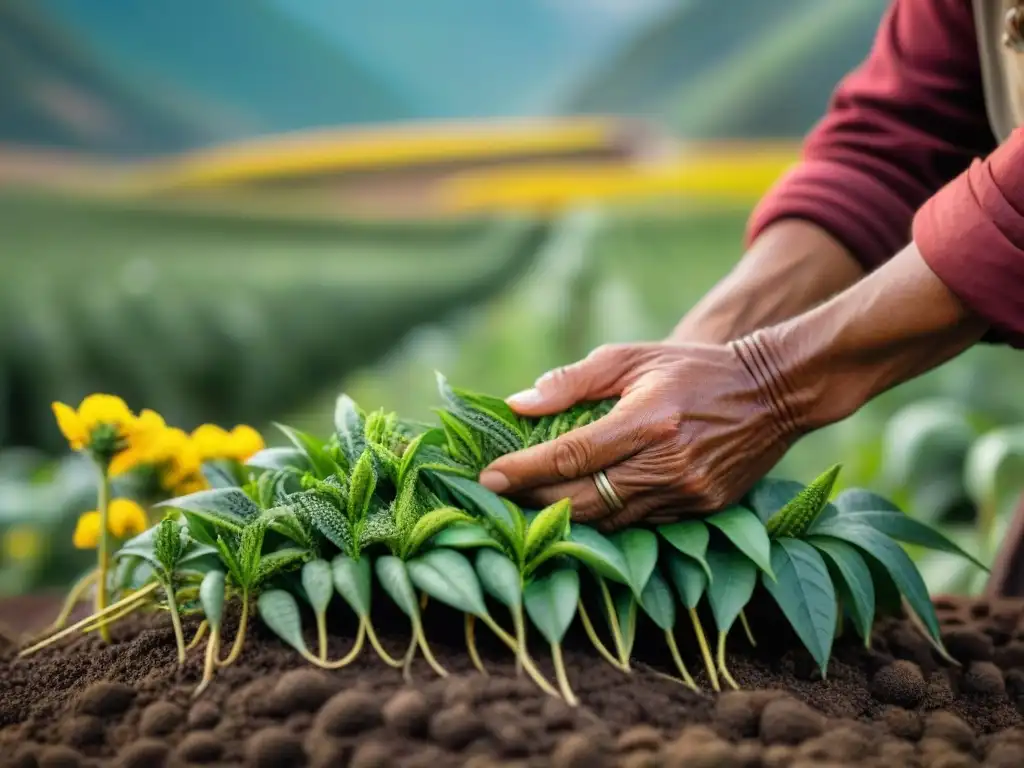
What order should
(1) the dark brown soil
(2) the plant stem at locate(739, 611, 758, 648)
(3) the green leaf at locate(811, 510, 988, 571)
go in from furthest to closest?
(3) the green leaf at locate(811, 510, 988, 571)
(2) the plant stem at locate(739, 611, 758, 648)
(1) the dark brown soil

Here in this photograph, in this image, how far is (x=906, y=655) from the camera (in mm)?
890

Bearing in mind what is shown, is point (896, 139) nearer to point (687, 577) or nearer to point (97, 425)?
→ point (687, 577)

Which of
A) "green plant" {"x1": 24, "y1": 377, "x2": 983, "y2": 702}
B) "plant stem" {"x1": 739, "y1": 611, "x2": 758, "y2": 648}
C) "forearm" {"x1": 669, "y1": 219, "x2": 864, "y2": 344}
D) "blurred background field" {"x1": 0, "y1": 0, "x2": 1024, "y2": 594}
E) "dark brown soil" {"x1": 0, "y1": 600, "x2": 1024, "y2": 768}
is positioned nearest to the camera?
"dark brown soil" {"x1": 0, "y1": 600, "x2": 1024, "y2": 768}

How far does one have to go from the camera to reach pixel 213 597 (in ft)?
2.33

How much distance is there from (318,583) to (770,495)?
15.9 inches

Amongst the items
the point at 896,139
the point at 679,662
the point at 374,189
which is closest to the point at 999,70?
the point at 896,139

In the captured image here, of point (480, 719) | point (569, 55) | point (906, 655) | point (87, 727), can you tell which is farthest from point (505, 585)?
point (569, 55)

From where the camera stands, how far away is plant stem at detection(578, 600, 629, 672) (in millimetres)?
727

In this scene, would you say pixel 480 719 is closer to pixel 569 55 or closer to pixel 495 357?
pixel 495 357

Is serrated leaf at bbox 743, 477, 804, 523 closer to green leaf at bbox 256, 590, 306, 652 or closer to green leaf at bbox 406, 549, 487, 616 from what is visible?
green leaf at bbox 406, 549, 487, 616

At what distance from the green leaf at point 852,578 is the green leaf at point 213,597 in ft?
1.53

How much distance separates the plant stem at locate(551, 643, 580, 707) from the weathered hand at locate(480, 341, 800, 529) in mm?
136

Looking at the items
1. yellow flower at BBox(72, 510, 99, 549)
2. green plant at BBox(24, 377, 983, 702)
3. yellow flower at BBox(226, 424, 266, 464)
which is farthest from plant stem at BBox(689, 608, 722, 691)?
yellow flower at BBox(72, 510, 99, 549)

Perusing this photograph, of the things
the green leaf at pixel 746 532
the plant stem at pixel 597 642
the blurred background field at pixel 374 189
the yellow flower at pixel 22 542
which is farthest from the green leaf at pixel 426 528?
the blurred background field at pixel 374 189
